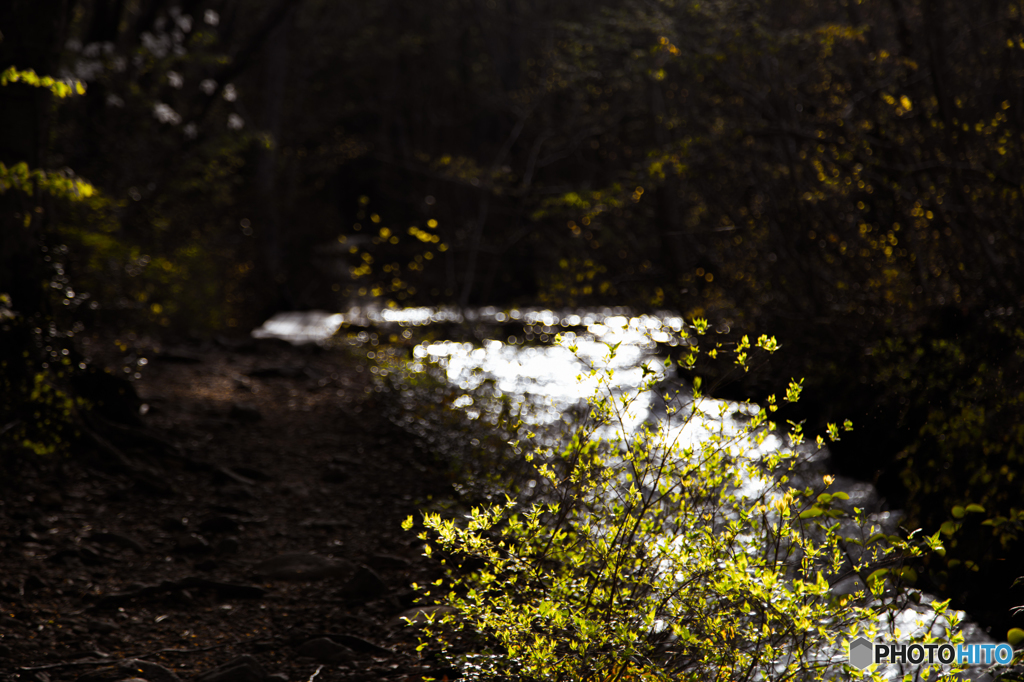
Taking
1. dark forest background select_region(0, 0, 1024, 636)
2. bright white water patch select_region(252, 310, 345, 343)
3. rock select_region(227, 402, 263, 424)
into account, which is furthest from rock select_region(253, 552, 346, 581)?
bright white water patch select_region(252, 310, 345, 343)

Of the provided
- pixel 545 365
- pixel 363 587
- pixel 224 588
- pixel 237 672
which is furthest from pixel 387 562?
pixel 545 365

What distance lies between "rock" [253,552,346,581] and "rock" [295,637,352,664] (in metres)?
0.81

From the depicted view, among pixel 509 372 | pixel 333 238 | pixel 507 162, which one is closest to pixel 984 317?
pixel 509 372

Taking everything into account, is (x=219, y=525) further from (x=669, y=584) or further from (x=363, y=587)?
(x=669, y=584)

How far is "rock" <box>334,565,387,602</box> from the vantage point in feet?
13.2

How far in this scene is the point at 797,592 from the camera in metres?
2.28

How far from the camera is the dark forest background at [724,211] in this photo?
4934 mm

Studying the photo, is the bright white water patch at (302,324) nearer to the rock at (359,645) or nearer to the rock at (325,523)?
the rock at (325,523)

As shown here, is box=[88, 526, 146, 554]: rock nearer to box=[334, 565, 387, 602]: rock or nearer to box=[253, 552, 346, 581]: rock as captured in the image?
box=[253, 552, 346, 581]: rock

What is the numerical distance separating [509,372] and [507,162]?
6514mm

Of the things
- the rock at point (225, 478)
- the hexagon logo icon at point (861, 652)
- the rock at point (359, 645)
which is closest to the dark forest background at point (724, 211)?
the hexagon logo icon at point (861, 652)

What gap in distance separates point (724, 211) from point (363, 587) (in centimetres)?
653

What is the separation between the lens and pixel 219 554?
4496 millimetres

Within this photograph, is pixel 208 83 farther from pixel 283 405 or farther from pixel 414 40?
pixel 414 40
